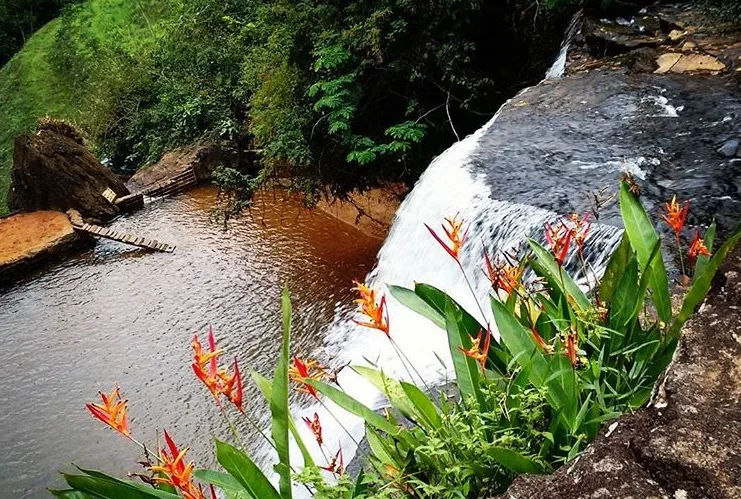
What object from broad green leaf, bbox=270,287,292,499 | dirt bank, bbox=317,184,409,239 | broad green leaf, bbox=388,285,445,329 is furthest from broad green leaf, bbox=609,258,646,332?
dirt bank, bbox=317,184,409,239

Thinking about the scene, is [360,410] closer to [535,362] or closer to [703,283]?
[535,362]

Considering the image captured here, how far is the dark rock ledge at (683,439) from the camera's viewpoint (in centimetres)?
113

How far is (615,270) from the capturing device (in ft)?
6.48

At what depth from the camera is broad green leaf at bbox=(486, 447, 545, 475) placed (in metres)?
1.51

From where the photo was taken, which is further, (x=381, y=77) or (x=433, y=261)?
(x=381, y=77)

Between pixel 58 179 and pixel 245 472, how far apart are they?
1048cm

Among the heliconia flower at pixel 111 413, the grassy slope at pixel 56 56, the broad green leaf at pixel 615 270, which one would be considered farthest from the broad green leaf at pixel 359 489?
the grassy slope at pixel 56 56

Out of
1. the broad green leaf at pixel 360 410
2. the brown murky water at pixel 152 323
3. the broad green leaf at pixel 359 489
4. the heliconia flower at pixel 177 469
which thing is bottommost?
the brown murky water at pixel 152 323

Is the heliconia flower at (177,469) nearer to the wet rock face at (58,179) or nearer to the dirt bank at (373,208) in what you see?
the dirt bank at (373,208)

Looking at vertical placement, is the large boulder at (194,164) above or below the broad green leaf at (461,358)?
above

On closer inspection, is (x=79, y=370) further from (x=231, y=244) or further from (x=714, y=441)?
(x=714, y=441)

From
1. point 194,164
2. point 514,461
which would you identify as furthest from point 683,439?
point 194,164

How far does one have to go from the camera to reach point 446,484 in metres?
1.65

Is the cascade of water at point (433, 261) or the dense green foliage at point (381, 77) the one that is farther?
the dense green foliage at point (381, 77)
